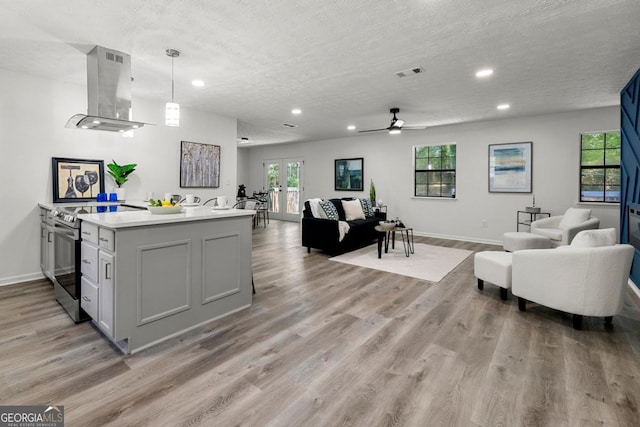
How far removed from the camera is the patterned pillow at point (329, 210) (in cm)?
546

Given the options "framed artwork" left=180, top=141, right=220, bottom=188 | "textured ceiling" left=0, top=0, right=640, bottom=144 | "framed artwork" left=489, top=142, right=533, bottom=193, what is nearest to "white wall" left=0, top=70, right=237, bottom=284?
"textured ceiling" left=0, top=0, right=640, bottom=144

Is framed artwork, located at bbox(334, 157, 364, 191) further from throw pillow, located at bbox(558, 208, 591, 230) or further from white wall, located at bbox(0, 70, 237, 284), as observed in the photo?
white wall, located at bbox(0, 70, 237, 284)

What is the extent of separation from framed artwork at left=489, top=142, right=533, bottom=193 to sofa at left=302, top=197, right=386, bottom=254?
277 centimetres

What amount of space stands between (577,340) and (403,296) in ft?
4.78

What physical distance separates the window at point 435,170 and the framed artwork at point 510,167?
810mm

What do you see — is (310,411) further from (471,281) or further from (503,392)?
(471,281)

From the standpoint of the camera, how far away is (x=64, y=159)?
4051 millimetres

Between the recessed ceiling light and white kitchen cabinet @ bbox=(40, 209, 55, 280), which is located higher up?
the recessed ceiling light

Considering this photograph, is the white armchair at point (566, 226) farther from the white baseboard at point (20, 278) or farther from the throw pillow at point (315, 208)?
the white baseboard at point (20, 278)

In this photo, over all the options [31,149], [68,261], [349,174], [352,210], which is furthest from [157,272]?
[349,174]

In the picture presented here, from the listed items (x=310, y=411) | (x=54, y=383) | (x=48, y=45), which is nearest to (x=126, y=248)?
(x=54, y=383)

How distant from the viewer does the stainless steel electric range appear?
2607 mm

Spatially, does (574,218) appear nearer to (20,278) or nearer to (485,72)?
(485,72)

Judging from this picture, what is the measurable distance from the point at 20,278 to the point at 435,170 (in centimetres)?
747
